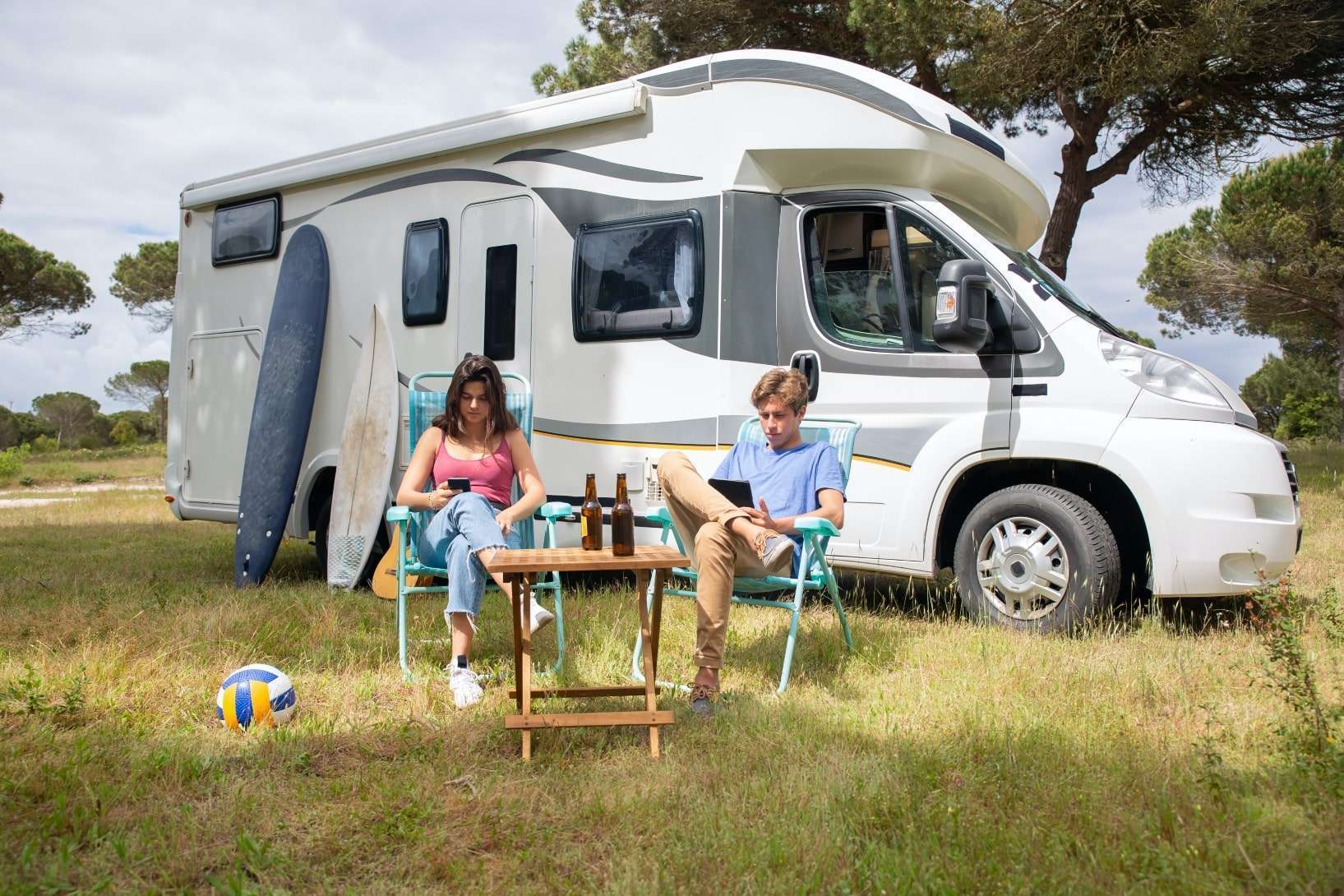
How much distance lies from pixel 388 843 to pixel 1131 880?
1.66m

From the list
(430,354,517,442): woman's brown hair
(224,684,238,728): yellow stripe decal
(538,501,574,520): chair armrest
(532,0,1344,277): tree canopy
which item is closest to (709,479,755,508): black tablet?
(538,501,574,520): chair armrest

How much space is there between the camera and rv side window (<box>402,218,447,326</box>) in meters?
6.40

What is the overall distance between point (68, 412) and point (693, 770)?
140ft

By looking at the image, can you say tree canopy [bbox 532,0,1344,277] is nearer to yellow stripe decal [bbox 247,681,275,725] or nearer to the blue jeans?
the blue jeans

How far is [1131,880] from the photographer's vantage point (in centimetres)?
225

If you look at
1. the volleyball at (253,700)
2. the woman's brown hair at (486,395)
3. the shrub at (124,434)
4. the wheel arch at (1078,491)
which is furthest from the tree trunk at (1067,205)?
the shrub at (124,434)

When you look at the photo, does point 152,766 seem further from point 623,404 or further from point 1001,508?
point 1001,508

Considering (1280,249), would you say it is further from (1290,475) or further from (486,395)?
(486,395)

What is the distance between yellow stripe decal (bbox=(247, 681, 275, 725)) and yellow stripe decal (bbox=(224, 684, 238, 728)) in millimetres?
55

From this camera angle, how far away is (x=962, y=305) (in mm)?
4750

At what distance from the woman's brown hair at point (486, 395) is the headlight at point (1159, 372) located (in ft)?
8.65

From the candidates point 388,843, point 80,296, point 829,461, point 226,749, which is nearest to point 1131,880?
point 388,843

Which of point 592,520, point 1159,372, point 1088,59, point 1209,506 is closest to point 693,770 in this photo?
point 592,520

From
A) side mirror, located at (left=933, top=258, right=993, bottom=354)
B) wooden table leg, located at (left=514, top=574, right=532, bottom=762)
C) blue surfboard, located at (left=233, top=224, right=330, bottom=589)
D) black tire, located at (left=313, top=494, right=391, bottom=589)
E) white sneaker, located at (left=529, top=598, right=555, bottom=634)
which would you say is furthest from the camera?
blue surfboard, located at (left=233, top=224, right=330, bottom=589)
